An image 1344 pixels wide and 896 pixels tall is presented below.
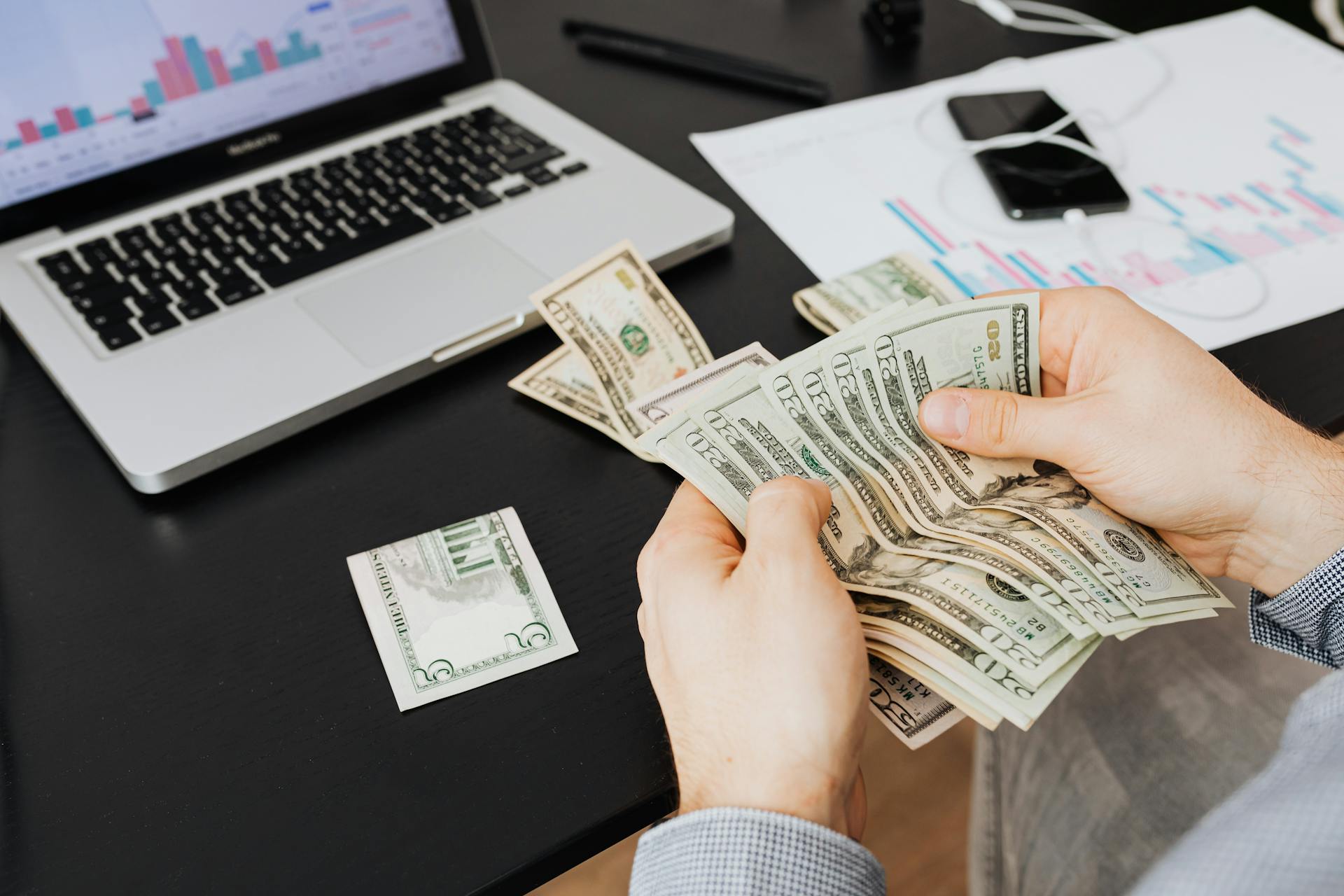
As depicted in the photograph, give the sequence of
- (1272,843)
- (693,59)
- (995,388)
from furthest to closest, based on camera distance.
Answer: (693,59) → (995,388) → (1272,843)

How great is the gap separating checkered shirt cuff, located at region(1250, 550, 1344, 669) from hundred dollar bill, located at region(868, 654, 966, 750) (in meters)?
0.28

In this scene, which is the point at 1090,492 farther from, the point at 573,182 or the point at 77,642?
the point at 77,642

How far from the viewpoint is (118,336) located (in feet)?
2.60

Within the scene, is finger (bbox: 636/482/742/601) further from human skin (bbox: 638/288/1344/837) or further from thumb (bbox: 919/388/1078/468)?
thumb (bbox: 919/388/1078/468)

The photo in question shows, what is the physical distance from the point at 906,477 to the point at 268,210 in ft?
2.03

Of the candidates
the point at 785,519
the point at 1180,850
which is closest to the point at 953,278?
the point at 785,519

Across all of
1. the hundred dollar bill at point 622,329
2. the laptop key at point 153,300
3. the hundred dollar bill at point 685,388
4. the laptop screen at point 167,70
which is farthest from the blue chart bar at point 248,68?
the hundred dollar bill at point 685,388

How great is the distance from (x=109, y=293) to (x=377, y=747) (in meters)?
0.49

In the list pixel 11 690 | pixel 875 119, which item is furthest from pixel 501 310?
pixel 875 119

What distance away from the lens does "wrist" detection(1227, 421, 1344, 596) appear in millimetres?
704

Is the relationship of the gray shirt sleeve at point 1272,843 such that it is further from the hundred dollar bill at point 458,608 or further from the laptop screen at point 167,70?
the laptop screen at point 167,70

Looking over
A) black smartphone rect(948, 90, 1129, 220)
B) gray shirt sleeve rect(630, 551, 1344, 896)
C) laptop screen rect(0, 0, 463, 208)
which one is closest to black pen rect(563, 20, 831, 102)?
black smartphone rect(948, 90, 1129, 220)

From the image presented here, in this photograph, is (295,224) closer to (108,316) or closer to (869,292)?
(108,316)

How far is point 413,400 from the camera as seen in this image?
806 mm
